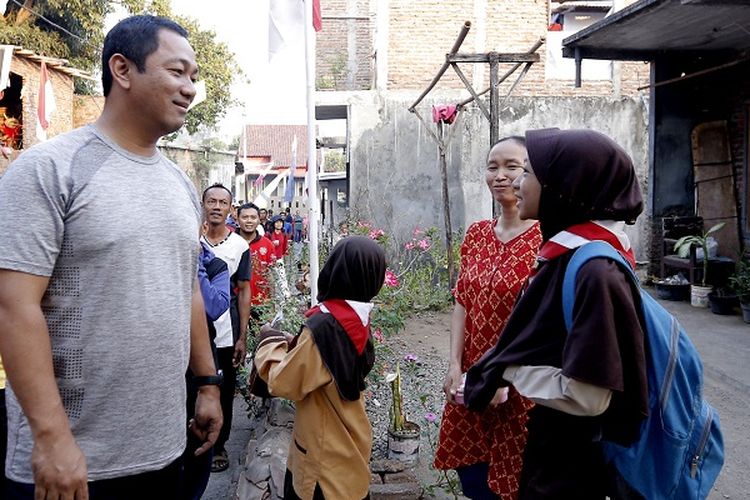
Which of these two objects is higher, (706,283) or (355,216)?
(355,216)

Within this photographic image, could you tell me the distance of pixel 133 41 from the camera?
5.79 ft

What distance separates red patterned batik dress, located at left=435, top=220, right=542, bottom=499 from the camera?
2404mm

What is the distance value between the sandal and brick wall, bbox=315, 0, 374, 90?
11.0 meters

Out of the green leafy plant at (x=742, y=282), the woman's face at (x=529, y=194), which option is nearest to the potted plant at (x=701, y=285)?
the green leafy plant at (x=742, y=282)

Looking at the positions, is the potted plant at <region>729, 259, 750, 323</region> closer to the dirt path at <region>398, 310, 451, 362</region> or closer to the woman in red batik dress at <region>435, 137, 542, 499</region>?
the dirt path at <region>398, 310, 451, 362</region>

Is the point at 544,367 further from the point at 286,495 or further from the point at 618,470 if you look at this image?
the point at 286,495

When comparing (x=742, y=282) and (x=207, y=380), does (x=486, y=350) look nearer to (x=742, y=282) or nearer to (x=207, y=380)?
(x=207, y=380)

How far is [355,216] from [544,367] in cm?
1002

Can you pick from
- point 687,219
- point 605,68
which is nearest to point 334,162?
point 605,68

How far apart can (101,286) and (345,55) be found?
13.7m

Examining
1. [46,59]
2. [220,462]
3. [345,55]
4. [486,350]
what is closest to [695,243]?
[220,462]

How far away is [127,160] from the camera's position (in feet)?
5.74

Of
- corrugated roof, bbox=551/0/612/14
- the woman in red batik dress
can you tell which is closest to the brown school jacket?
the woman in red batik dress

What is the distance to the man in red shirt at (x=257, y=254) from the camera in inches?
212
